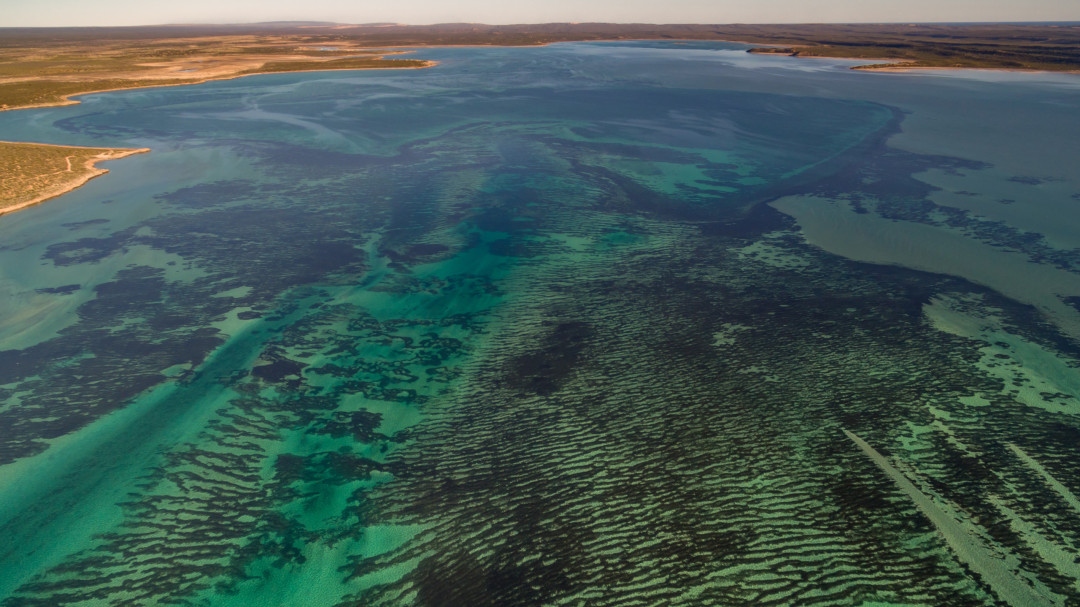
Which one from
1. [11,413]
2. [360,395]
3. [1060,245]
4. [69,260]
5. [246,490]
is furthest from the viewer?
[1060,245]

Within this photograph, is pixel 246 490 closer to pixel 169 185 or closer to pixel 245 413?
pixel 245 413

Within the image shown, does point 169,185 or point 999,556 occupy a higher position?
point 169,185

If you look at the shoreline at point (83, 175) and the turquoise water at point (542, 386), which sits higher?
the shoreline at point (83, 175)

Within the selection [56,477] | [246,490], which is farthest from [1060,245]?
[56,477]

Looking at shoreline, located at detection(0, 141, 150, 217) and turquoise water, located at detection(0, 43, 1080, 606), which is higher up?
shoreline, located at detection(0, 141, 150, 217)

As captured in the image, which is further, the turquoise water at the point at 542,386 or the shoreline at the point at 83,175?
the shoreline at the point at 83,175
